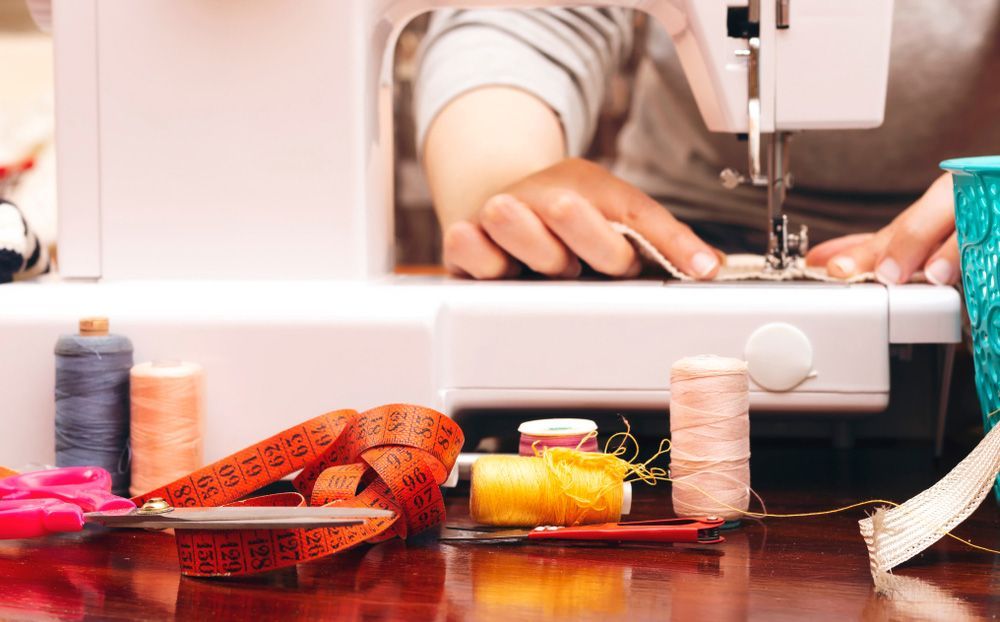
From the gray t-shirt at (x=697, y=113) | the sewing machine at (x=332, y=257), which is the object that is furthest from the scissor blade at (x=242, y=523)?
the gray t-shirt at (x=697, y=113)

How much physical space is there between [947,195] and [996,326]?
0.72 ft

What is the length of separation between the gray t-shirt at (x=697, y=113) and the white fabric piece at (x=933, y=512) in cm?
73

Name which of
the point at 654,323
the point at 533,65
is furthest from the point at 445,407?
the point at 533,65

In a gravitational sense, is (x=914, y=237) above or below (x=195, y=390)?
above

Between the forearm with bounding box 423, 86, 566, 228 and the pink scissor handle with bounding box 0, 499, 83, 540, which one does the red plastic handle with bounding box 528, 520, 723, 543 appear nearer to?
the pink scissor handle with bounding box 0, 499, 83, 540

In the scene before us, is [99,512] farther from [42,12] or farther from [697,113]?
[697,113]

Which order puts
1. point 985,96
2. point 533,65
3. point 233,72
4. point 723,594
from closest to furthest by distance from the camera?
point 723,594 < point 233,72 < point 533,65 < point 985,96

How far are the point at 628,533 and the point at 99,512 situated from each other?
1.17ft

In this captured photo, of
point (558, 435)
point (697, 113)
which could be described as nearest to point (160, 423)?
point (558, 435)

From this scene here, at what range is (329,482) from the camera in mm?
818

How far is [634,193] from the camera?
3.65ft

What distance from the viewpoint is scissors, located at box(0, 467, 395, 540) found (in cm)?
70

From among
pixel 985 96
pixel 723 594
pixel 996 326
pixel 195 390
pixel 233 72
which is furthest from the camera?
pixel 985 96

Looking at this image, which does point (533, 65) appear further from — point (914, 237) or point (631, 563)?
point (631, 563)
